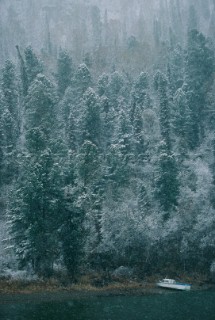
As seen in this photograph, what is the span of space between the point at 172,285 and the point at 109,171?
1998 cm

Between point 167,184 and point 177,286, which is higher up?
point 167,184

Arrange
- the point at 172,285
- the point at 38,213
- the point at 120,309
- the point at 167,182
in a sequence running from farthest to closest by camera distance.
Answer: the point at 167,182
the point at 38,213
the point at 172,285
the point at 120,309

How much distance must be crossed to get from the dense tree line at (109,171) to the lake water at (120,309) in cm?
974

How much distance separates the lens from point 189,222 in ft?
185

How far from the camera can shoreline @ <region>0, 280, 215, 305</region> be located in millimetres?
41594

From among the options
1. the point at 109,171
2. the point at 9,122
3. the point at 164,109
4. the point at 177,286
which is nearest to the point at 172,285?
the point at 177,286

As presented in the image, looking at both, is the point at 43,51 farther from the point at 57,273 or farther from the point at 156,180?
the point at 57,273

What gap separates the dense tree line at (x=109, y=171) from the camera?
4903cm

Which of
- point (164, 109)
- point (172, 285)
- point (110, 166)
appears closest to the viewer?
point (172, 285)

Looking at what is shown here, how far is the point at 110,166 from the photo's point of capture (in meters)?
59.8

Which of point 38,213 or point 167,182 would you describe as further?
point 167,182

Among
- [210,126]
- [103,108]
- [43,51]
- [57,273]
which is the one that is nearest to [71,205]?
[57,273]

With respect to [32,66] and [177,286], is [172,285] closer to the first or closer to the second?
[177,286]

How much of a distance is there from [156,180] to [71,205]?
1581 centimetres
